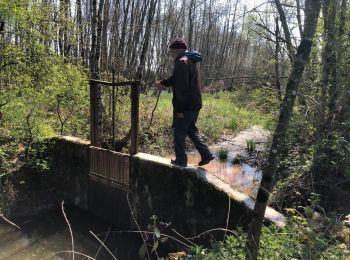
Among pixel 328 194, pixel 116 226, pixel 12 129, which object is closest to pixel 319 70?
pixel 328 194

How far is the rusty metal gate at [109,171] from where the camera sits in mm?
5879

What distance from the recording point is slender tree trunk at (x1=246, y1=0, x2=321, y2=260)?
2.70m

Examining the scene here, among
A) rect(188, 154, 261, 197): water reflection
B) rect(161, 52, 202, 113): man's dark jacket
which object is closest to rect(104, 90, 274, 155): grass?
rect(188, 154, 261, 197): water reflection

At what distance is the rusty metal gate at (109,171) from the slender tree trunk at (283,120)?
128 inches

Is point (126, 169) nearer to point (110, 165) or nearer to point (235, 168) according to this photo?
point (110, 165)

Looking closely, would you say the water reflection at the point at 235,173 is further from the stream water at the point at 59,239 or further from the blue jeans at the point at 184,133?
the stream water at the point at 59,239

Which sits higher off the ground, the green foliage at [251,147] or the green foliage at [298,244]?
the green foliage at [298,244]

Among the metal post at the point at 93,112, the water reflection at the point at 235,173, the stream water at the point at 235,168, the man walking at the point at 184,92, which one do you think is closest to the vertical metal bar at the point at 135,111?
the man walking at the point at 184,92

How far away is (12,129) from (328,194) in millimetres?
6116

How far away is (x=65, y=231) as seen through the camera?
6.21m

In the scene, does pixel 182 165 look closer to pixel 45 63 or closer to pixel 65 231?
pixel 65 231

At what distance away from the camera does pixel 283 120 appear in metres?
2.79

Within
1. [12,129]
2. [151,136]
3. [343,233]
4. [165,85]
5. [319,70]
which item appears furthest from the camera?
[151,136]

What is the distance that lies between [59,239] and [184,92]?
3396mm
